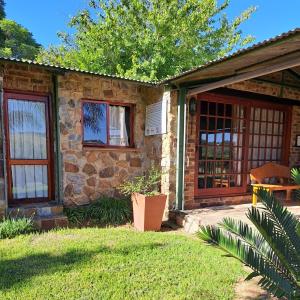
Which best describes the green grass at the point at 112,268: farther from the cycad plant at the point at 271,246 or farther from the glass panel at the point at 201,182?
the glass panel at the point at 201,182

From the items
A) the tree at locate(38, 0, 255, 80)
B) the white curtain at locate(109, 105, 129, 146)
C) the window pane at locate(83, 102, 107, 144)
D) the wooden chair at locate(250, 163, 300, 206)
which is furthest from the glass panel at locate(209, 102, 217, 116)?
the tree at locate(38, 0, 255, 80)

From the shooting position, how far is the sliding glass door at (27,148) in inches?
191

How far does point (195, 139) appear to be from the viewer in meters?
5.41

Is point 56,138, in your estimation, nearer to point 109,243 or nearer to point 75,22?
point 109,243

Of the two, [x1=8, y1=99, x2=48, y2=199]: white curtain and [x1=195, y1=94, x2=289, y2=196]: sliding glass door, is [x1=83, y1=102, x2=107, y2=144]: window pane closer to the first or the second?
[x1=8, y1=99, x2=48, y2=199]: white curtain

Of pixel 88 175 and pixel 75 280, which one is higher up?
pixel 88 175

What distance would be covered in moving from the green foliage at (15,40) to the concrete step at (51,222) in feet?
55.0

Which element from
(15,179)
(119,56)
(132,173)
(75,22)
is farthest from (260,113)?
(75,22)

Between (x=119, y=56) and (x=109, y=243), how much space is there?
27.7ft

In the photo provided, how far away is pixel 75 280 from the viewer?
9.18 ft

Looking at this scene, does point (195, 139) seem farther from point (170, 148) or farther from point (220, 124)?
point (220, 124)

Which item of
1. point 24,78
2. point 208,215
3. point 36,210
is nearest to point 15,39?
point 24,78

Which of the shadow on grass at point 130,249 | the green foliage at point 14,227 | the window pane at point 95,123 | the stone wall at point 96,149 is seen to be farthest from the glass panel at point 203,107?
the green foliage at point 14,227

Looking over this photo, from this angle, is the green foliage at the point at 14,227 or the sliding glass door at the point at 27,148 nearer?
the green foliage at the point at 14,227
